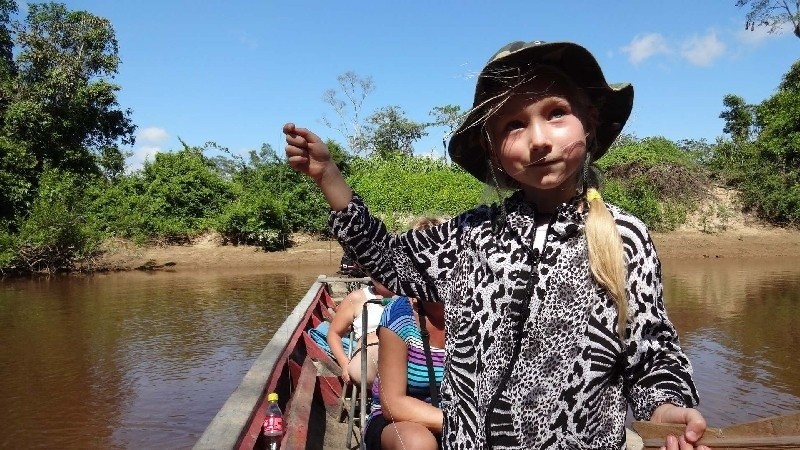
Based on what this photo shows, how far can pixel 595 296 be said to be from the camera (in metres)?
1.18

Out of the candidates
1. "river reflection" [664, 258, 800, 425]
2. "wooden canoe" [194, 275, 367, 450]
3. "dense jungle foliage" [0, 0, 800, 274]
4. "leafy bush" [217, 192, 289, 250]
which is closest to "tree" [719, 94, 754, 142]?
"dense jungle foliage" [0, 0, 800, 274]

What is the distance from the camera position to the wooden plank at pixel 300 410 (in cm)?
313

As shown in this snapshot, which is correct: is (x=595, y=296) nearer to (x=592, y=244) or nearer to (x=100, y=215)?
(x=592, y=244)

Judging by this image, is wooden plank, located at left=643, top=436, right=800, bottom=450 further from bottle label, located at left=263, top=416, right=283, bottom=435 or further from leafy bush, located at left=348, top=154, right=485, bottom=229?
leafy bush, located at left=348, top=154, right=485, bottom=229

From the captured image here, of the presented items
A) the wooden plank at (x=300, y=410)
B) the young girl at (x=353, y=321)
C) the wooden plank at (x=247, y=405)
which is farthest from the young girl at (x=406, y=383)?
the young girl at (x=353, y=321)

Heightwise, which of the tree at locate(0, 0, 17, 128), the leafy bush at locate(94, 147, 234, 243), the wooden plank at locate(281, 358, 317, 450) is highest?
the tree at locate(0, 0, 17, 128)

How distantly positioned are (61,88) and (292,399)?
1971cm

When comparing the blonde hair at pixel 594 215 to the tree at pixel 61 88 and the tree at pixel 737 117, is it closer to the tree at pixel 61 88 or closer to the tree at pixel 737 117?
the tree at pixel 61 88

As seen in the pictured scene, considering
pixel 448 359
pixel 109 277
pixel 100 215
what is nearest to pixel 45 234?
pixel 109 277

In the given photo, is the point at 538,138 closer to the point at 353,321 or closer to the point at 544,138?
the point at 544,138

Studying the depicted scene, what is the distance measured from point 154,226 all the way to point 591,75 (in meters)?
21.6

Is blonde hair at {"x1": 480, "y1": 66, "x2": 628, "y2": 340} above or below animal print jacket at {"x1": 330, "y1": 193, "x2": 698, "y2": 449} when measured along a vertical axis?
above

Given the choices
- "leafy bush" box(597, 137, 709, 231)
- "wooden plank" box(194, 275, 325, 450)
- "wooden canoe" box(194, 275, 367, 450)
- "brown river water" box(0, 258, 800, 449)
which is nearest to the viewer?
"wooden plank" box(194, 275, 325, 450)

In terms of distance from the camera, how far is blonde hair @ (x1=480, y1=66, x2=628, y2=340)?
3.78 ft
